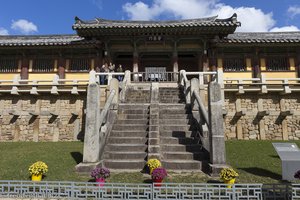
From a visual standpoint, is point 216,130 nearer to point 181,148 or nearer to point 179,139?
point 181,148

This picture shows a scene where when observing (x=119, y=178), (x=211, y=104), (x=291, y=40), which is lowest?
(x=119, y=178)

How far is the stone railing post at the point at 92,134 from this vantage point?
324 inches

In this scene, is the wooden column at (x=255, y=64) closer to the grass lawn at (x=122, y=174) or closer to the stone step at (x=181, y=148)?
the grass lawn at (x=122, y=174)

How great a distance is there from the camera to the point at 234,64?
722 inches

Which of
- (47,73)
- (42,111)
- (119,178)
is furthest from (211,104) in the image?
(47,73)

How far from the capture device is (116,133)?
998 cm

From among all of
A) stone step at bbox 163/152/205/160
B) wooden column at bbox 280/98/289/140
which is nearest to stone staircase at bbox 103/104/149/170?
stone step at bbox 163/152/205/160

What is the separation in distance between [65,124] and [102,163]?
23.7 ft

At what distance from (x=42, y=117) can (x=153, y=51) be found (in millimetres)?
8633

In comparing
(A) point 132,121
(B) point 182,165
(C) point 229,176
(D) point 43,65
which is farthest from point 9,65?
(C) point 229,176

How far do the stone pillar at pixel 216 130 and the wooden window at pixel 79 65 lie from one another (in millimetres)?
12377

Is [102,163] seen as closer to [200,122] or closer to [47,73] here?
[200,122]

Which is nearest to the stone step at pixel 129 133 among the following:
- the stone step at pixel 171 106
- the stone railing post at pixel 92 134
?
the stone railing post at pixel 92 134

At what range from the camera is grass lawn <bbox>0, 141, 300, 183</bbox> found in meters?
7.53
